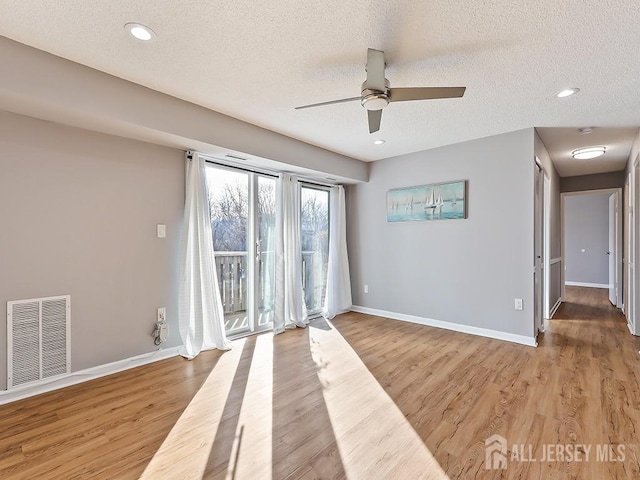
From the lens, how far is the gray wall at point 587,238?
24.4 feet

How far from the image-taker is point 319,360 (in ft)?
10.3

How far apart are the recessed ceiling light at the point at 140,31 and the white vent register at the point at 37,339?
2.09m

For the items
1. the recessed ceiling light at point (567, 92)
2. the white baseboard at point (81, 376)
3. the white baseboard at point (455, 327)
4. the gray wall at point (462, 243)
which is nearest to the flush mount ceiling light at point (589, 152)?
the gray wall at point (462, 243)

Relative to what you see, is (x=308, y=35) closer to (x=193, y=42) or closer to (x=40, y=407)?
(x=193, y=42)

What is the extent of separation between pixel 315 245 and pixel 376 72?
3167mm

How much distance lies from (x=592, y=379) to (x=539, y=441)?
1305 mm

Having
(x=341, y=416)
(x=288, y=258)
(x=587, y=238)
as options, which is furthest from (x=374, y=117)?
(x=587, y=238)

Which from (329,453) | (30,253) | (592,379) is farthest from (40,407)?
(592,379)

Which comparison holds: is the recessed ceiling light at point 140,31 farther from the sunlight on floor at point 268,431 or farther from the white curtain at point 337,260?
the white curtain at point 337,260

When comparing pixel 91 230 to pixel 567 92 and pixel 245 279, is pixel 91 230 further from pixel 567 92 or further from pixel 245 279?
pixel 567 92

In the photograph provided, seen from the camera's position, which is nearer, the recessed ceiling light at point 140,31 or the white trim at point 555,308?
the recessed ceiling light at point 140,31

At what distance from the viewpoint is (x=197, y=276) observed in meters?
3.25

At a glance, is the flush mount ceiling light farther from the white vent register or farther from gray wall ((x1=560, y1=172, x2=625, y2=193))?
the white vent register

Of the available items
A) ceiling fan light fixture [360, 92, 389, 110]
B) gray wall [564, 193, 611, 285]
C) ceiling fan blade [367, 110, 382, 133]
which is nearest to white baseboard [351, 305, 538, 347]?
ceiling fan blade [367, 110, 382, 133]
